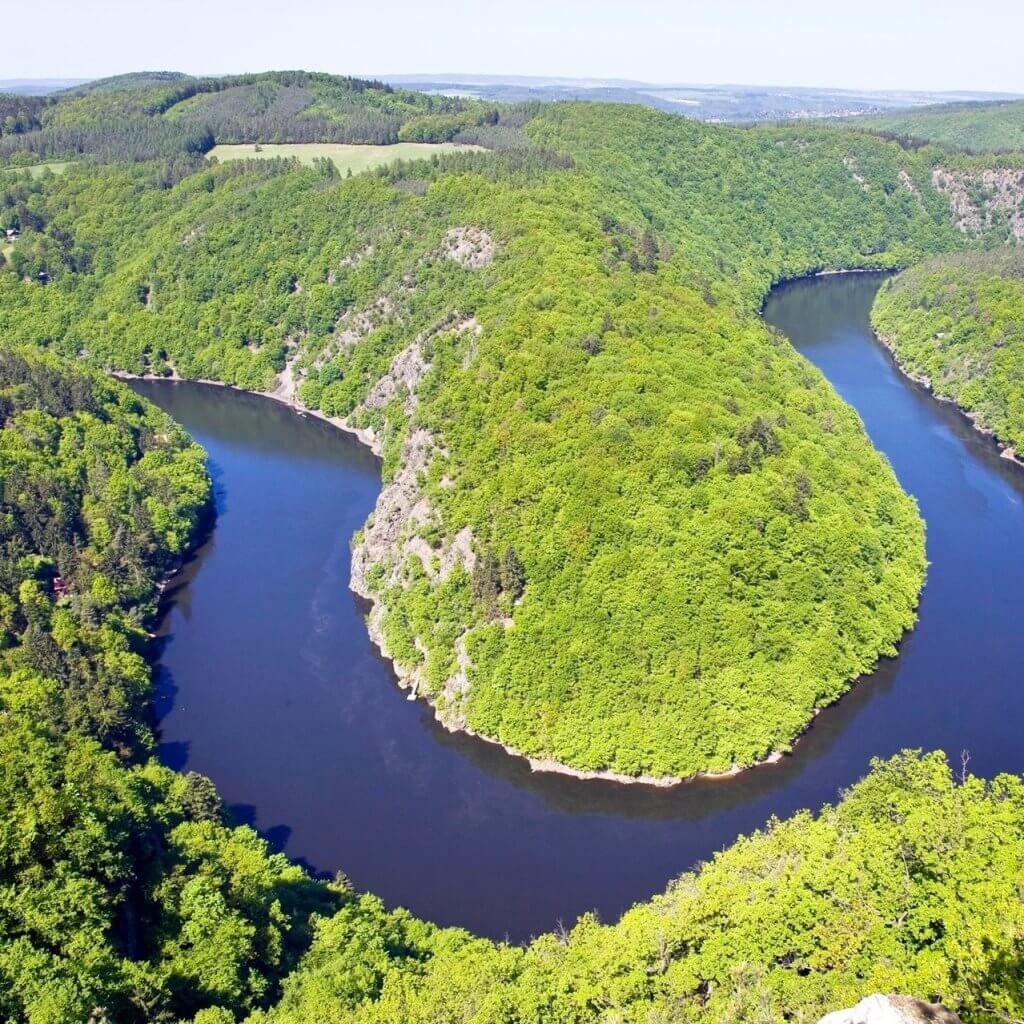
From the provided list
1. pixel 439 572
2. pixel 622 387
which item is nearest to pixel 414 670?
pixel 439 572

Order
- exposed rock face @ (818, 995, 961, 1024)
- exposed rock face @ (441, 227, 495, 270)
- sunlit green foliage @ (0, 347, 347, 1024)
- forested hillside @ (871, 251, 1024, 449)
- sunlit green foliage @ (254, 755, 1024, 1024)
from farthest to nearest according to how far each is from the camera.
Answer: forested hillside @ (871, 251, 1024, 449)
exposed rock face @ (441, 227, 495, 270)
sunlit green foliage @ (0, 347, 347, 1024)
sunlit green foliage @ (254, 755, 1024, 1024)
exposed rock face @ (818, 995, 961, 1024)

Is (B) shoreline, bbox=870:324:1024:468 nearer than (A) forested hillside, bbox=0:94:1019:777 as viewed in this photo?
No

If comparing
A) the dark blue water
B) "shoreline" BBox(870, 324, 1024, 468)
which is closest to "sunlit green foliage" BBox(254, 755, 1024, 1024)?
the dark blue water

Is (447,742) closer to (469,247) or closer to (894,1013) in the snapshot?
(894,1013)

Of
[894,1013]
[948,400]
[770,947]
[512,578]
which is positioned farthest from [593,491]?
[948,400]

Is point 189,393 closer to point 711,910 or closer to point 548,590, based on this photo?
point 548,590

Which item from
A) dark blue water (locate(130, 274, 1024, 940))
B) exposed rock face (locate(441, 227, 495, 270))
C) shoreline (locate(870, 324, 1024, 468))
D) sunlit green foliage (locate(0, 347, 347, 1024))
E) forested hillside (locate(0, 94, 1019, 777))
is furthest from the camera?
exposed rock face (locate(441, 227, 495, 270))

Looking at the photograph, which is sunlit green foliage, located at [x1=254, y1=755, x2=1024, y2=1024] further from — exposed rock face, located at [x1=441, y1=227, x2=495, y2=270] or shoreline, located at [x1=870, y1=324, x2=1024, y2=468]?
shoreline, located at [x1=870, y1=324, x2=1024, y2=468]
